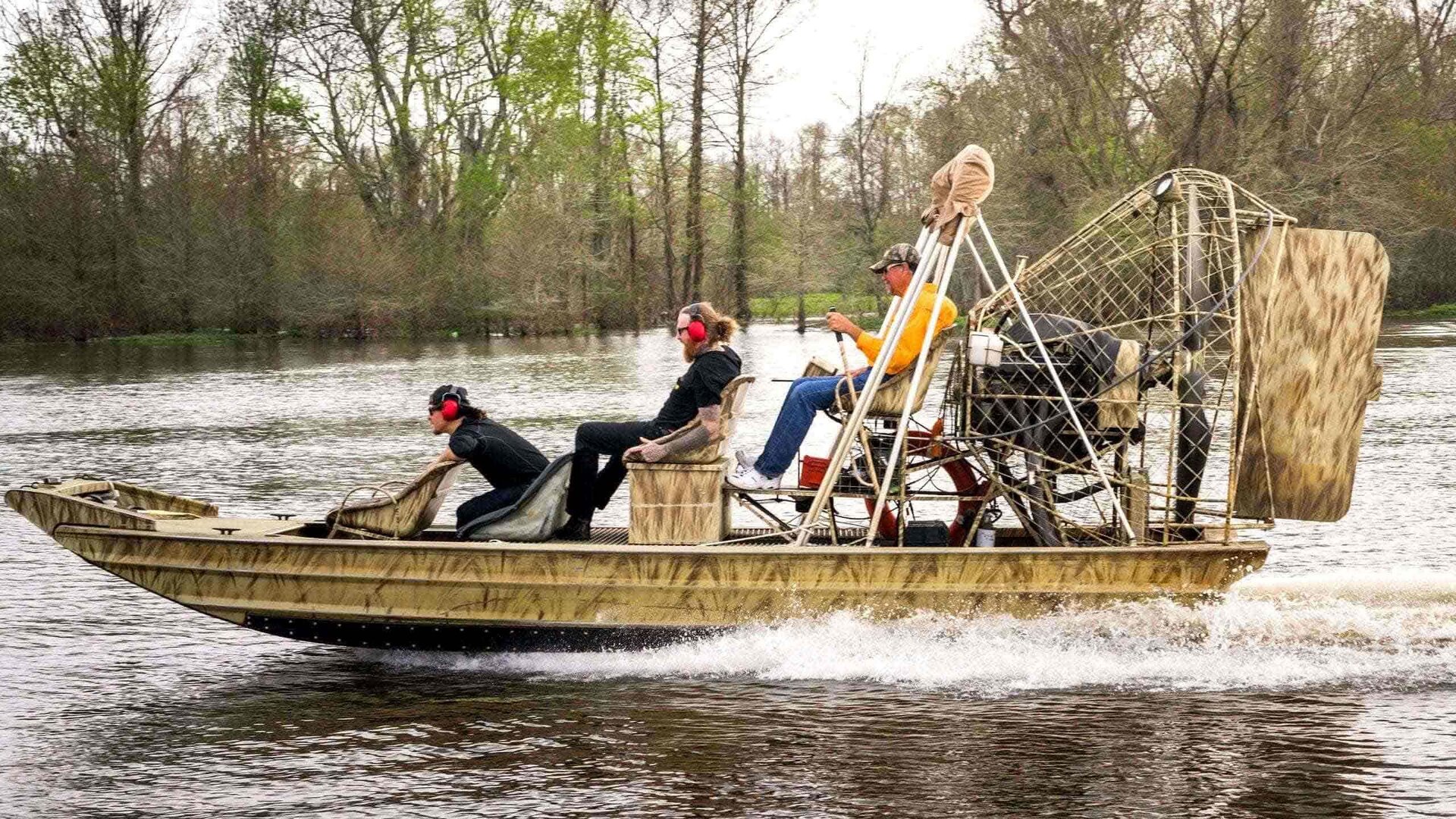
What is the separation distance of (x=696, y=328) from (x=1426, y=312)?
51899 millimetres

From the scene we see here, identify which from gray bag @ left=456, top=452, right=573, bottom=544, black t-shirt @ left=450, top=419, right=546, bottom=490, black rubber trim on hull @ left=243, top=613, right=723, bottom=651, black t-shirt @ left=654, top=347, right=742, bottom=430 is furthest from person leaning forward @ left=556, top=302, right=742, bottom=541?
black rubber trim on hull @ left=243, top=613, right=723, bottom=651

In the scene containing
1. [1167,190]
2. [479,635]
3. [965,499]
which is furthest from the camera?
[965,499]

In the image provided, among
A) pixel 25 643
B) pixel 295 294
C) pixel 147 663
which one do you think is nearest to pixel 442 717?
pixel 147 663

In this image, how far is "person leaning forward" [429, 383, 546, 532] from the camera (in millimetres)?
9617

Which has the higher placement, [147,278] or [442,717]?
[147,278]

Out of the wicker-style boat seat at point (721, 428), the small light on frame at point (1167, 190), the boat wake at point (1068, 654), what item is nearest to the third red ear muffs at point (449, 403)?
the wicker-style boat seat at point (721, 428)

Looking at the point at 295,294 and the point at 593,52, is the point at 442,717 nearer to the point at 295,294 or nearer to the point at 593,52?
the point at 295,294

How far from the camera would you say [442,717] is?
28.8 ft

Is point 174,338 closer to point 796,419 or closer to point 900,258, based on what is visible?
point 796,419

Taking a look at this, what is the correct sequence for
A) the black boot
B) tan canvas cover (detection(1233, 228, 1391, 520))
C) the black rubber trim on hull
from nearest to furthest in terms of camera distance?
1. tan canvas cover (detection(1233, 228, 1391, 520))
2. the black rubber trim on hull
3. the black boot

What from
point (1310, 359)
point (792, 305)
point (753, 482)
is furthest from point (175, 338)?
point (1310, 359)

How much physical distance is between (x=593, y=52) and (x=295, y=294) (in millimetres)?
15406

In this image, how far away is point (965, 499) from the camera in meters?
9.57

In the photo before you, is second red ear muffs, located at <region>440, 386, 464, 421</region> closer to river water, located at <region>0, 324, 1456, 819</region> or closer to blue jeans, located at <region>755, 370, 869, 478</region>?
river water, located at <region>0, 324, 1456, 819</region>
